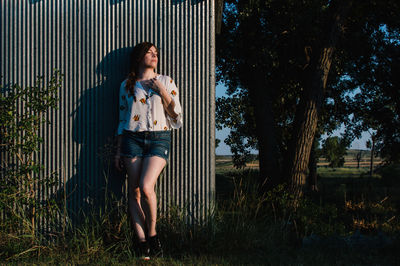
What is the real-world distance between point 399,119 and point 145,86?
9822 millimetres

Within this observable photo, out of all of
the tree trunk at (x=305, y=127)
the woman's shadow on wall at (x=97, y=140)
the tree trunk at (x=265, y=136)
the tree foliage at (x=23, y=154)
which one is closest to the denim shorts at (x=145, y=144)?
the woman's shadow on wall at (x=97, y=140)

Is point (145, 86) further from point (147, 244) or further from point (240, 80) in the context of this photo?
point (240, 80)

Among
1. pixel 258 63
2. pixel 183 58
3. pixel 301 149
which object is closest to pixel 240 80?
pixel 258 63

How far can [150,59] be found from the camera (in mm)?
4406

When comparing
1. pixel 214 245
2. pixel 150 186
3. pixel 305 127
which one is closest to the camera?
pixel 150 186

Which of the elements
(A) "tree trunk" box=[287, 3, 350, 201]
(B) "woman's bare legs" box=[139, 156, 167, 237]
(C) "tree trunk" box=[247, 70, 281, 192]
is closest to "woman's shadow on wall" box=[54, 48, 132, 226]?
(B) "woman's bare legs" box=[139, 156, 167, 237]

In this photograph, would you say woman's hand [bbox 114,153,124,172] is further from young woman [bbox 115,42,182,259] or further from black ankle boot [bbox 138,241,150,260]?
black ankle boot [bbox 138,241,150,260]

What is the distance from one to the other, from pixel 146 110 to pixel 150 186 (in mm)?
902

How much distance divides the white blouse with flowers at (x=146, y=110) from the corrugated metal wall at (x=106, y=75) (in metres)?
0.33

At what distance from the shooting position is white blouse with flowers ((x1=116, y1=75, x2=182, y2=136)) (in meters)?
4.16

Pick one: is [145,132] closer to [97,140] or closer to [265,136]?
[97,140]

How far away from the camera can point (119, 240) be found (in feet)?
14.2

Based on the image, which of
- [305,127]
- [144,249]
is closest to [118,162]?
[144,249]

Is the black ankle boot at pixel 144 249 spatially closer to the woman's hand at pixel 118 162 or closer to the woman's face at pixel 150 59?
the woman's hand at pixel 118 162
